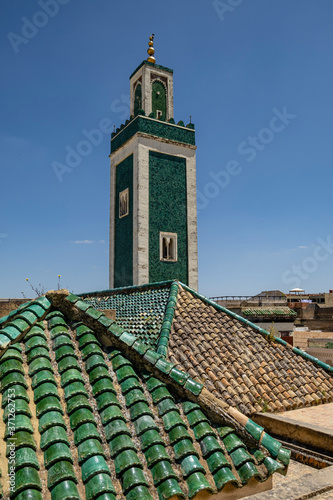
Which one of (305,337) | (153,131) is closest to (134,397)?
(305,337)

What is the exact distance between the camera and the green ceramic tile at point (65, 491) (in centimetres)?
218

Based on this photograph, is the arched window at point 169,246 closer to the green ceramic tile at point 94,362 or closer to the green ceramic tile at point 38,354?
the green ceramic tile at point 94,362

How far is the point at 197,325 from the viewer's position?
818 centimetres

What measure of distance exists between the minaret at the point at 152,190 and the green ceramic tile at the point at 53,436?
14.3 meters

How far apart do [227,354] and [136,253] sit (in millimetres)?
10191

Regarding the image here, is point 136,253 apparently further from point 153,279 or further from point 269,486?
point 269,486

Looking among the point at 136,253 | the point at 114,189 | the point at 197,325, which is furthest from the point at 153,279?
the point at 197,325

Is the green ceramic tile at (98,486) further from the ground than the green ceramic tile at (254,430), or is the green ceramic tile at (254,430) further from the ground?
the green ceramic tile at (254,430)

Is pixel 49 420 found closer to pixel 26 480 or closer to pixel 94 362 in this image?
pixel 26 480

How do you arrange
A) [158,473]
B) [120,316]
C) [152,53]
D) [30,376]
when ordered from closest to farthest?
1. [158,473]
2. [30,376]
3. [120,316]
4. [152,53]

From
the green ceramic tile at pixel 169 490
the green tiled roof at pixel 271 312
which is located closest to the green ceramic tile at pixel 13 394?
the green ceramic tile at pixel 169 490

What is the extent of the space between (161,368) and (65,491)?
124 cm

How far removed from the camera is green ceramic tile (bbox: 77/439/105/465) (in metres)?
2.44

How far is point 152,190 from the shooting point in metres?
17.8
